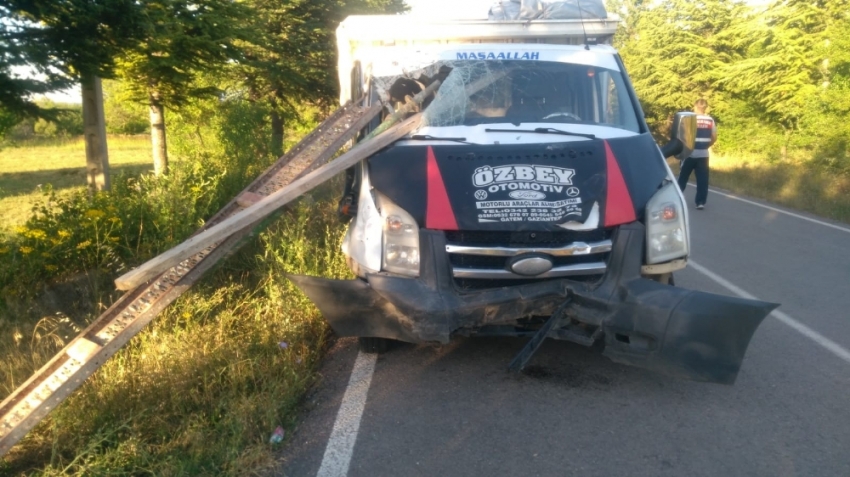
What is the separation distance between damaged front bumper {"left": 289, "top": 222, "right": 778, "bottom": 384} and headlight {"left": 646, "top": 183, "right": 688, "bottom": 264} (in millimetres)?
120

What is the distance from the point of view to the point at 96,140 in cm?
834

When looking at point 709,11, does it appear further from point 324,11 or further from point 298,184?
point 298,184

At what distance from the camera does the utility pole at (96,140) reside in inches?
317

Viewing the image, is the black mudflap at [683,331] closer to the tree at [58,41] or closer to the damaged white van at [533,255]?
the damaged white van at [533,255]

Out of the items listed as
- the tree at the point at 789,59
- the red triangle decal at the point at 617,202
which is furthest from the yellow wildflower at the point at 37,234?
the tree at the point at 789,59

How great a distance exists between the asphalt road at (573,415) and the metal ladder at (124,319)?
3.82 ft

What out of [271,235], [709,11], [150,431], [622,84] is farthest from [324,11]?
[709,11]

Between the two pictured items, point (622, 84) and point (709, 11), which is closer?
point (622, 84)

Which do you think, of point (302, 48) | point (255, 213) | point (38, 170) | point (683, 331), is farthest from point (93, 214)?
point (38, 170)

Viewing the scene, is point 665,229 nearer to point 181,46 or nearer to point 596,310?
point 596,310

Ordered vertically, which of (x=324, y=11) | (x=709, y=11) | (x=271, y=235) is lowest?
(x=271, y=235)

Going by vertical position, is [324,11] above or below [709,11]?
below

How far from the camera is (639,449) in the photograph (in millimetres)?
4047

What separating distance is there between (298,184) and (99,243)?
280 cm
